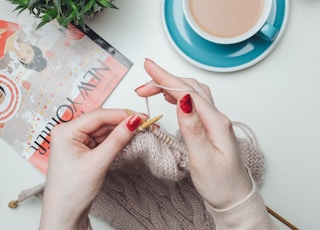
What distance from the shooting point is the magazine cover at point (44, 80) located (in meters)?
0.87

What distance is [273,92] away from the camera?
855 mm

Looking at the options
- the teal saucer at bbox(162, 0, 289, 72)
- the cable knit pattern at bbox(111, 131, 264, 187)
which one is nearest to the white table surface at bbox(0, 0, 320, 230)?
the teal saucer at bbox(162, 0, 289, 72)

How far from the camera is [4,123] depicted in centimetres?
87

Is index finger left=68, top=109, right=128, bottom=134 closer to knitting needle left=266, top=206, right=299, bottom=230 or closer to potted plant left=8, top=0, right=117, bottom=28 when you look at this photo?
potted plant left=8, top=0, right=117, bottom=28

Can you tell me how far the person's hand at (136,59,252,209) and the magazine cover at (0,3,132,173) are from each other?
263 mm

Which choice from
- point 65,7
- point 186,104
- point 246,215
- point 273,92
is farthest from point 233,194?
point 65,7

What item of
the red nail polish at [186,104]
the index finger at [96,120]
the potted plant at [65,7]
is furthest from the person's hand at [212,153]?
the potted plant at [65,7]

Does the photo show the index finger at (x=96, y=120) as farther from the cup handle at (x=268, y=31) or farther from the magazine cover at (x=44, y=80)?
the cup handle at (x=268, y=31)

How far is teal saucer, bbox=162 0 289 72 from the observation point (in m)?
0.83

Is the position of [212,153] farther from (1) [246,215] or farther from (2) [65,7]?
(2) [65,7]

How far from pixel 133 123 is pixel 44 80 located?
29cm

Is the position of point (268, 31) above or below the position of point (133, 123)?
above

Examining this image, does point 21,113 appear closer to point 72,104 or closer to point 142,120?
point 72,104

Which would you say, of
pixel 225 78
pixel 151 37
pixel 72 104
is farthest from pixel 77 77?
pixel 225 78
